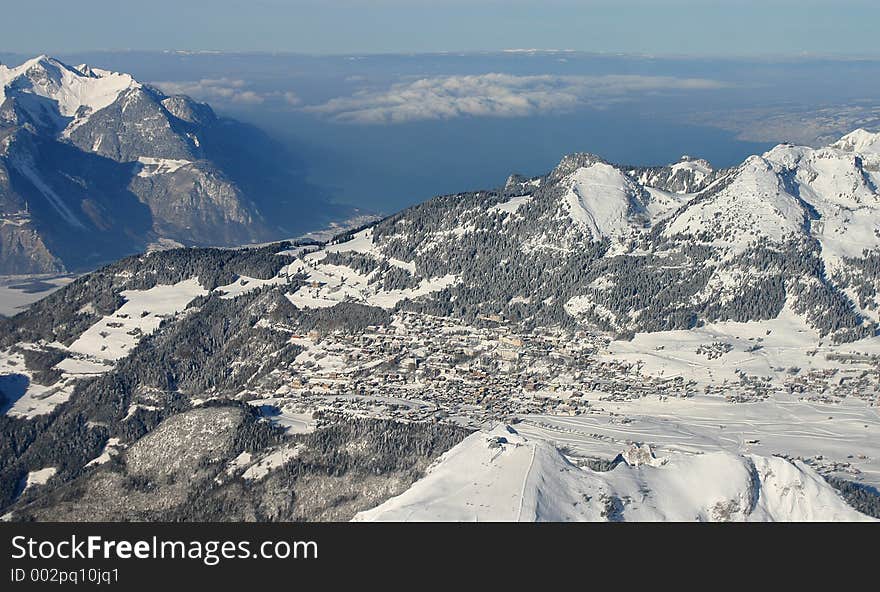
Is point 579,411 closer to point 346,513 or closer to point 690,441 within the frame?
point 690,441

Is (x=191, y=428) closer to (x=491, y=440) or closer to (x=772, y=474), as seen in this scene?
(x=491, y=440)
